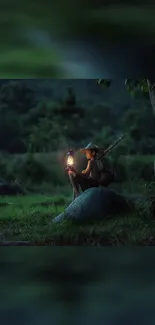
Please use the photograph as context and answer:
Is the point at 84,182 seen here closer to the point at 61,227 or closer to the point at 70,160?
the point at 70,160

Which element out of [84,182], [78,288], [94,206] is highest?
[84,182]

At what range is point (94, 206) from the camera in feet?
19.4

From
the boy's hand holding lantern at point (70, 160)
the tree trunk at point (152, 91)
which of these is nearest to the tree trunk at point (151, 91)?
the tree trunk at point (152, 91)

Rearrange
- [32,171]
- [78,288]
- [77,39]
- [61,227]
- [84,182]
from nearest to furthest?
[78,288] → [77,39] → [61,227] → [84,182] → [32,171]

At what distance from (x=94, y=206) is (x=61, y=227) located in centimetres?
40

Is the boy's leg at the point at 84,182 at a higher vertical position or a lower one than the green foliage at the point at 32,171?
lower

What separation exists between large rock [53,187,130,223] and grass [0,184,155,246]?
0.23ft

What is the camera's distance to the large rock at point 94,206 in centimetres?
589

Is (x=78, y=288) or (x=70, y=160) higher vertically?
(x=70, y=160)

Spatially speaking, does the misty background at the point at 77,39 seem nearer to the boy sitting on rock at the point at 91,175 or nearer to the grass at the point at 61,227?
the boy sitting on rock at the point at 91,175

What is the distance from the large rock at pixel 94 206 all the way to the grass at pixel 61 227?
0.07 metres

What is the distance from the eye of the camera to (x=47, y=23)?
4.27 meters

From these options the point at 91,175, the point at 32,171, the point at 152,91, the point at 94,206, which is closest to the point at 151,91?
the point at 152,91

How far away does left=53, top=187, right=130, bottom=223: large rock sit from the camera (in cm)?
589
